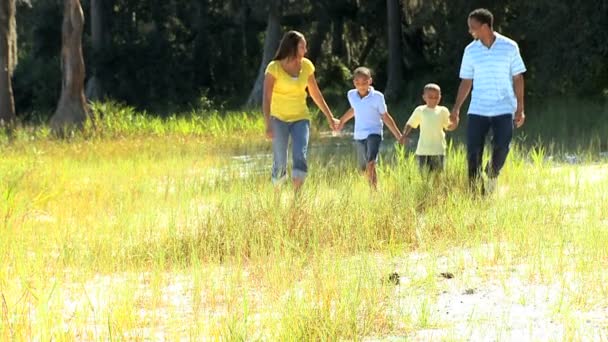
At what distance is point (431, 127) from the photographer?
35.0 feet

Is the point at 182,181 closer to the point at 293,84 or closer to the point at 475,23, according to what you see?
the point at 293,84

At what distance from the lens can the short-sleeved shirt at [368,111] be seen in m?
10.9

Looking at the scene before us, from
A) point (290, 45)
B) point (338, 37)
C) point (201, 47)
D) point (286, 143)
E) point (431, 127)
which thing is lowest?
point (201, 47)

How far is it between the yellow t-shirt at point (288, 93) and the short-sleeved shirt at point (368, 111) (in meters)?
0.59

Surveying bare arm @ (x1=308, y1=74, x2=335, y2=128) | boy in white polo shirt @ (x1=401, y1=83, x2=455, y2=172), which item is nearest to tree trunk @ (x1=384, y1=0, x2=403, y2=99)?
bare arm @ (x1=308, y1=74, x2=335, y2=128)

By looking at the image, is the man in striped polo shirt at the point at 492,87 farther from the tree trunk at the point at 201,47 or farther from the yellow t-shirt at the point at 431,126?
the tree trunk at the point at 201,47

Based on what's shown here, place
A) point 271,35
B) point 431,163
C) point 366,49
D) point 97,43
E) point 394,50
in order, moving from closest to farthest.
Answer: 1. point 431,163
2. point 394,50
3. point 271,35
4. point 366,49
5. point 97,43

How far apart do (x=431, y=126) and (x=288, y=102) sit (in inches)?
57.9

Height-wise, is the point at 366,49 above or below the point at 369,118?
below

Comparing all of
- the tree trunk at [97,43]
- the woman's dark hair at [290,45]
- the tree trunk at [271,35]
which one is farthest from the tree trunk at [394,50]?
the woman's dark hair at [290,45]

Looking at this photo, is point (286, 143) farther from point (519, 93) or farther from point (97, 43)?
point (97, 43)

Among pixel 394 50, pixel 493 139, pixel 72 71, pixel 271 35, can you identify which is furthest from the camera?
pixel 271 35

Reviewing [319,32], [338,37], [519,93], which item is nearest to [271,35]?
[319,32]

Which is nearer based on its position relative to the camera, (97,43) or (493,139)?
(493,139)
